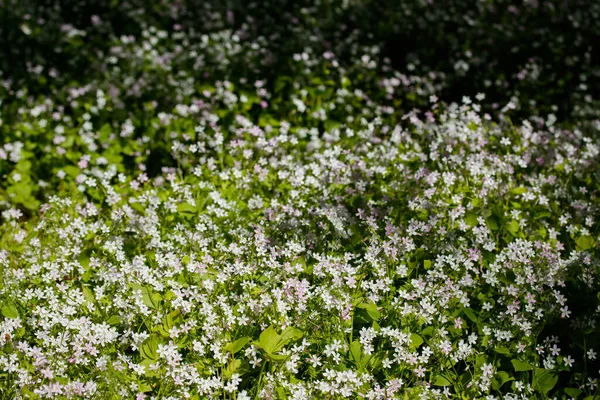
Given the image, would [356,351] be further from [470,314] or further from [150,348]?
[150,348]

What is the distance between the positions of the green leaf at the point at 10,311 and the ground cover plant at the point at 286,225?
11 mm

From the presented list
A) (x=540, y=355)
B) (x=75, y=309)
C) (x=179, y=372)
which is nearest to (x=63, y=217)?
(x=75, y=309)

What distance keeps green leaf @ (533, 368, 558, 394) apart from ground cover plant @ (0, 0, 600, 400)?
11mm

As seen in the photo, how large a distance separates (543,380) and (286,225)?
5.90ft

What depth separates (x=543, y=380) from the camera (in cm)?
338

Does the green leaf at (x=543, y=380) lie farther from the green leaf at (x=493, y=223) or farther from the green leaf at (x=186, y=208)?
the green leaf at (x=186, y=208)

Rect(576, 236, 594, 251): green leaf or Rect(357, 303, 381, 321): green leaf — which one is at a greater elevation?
Rect(357, 303, 381, 321): green leaf

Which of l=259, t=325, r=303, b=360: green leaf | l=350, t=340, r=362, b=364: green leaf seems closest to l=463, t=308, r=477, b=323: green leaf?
l=350, t=340, r=362, b=364: green leaf

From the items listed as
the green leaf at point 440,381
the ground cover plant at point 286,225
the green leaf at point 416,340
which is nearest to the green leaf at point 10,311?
the ground cover plant at point 286,225

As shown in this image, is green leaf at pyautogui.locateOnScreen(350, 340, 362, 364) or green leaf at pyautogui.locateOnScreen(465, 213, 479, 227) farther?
green leaf at pyautogui.locateOnScreen(465, 213, 479, 227)

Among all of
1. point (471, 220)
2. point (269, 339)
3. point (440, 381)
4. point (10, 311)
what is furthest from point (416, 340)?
point (10, 311)

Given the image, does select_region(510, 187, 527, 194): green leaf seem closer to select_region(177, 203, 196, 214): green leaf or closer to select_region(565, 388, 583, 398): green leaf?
select_region(565, 388, 583, 398): green leaf

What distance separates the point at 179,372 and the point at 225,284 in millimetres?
699

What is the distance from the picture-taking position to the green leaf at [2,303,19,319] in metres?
3.48
